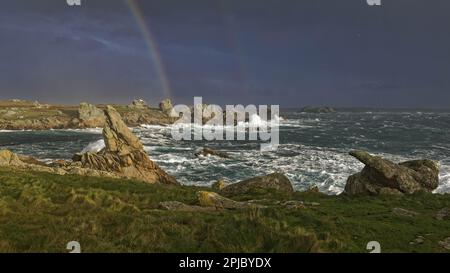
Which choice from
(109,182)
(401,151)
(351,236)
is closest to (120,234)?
(351,236)

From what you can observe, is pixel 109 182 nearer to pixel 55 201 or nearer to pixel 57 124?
pixel 55 201

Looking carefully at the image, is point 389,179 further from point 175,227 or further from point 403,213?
point 175,227

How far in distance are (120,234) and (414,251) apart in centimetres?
1081

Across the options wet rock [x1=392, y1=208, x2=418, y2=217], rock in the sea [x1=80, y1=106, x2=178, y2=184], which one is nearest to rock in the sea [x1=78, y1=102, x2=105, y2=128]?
rock in the sea [x1=80, y1=106, x2=178, y2=184]

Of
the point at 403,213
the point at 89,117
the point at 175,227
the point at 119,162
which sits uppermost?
the point at 89,117

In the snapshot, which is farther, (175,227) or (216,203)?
(216,203)

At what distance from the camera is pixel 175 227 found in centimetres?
1435

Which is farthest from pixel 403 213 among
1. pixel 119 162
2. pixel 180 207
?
pixel 119 162

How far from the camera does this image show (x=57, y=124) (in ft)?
509

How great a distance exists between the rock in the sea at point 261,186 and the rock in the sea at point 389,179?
635 cm

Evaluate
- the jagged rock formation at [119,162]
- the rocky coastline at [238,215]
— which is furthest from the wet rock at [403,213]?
the jagged rock formation at [119,162]

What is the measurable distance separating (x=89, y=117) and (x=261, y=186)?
14721 centimetres

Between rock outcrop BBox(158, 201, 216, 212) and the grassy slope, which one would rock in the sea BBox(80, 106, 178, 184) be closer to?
the grassy slope
